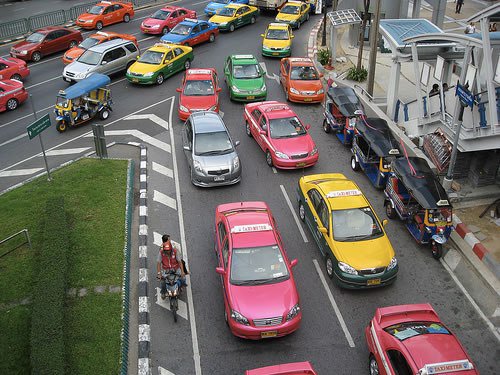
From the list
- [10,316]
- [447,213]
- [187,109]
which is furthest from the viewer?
[187,109]

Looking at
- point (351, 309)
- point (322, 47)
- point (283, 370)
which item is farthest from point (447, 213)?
point (322, 47)

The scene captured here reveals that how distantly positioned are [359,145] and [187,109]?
24.8 feet

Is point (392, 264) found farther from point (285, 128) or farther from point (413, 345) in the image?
point (285, 128)

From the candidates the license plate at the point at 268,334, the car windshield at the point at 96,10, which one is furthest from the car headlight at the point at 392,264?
the car windshield at the point at 96,10

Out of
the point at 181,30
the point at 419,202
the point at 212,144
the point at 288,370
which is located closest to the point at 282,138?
the point at 212,144

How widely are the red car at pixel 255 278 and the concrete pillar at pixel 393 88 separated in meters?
10.9

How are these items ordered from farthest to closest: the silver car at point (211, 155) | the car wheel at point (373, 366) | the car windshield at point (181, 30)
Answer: the car windshield at point (181, 30) < the silver car at point (211, 155) < the car wheel at point (373, 366)

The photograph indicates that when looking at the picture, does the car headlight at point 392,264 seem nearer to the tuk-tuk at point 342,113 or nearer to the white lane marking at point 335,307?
the white lane marking at point 335,307

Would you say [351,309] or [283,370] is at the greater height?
[283,370]

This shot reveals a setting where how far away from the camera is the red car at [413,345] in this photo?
30.8ft

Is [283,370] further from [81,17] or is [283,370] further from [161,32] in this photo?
[81,17]

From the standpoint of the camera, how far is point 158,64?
25.9 m

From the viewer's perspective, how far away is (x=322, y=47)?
3206cm

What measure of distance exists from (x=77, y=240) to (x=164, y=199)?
3.47 metres
